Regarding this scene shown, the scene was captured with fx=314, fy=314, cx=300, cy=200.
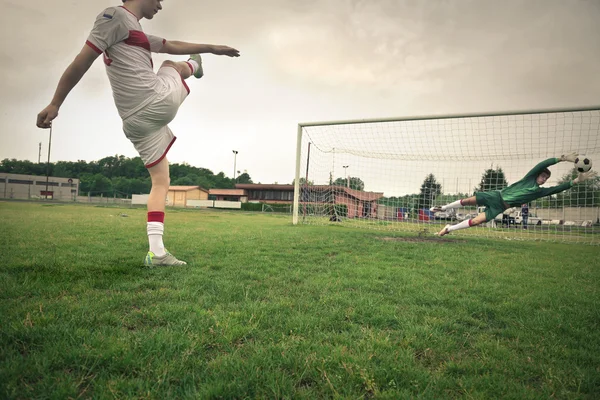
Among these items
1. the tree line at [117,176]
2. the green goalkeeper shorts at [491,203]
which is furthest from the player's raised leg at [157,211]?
the tree line at [117,176]

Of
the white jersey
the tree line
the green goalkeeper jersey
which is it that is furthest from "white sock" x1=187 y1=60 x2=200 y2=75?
the tree line

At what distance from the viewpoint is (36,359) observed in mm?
1393

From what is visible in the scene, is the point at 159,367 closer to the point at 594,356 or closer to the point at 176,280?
the point at 176,280

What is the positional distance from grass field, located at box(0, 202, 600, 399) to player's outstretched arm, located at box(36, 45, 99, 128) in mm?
1353

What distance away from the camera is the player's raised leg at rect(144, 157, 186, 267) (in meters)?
3.39

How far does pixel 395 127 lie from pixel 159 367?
10.8 metres

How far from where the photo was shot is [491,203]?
6883mm

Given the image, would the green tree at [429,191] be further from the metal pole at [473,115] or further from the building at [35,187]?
the building at [35,187]

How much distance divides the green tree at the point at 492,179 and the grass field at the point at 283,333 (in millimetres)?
7244

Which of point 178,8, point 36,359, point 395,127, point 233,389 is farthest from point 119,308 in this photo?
point 395,127

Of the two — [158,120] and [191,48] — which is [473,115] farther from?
[158,120]

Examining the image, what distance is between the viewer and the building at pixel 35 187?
4469cm

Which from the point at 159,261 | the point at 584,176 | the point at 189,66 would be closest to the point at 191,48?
the point at 189,66

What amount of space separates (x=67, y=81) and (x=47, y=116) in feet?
1.13
